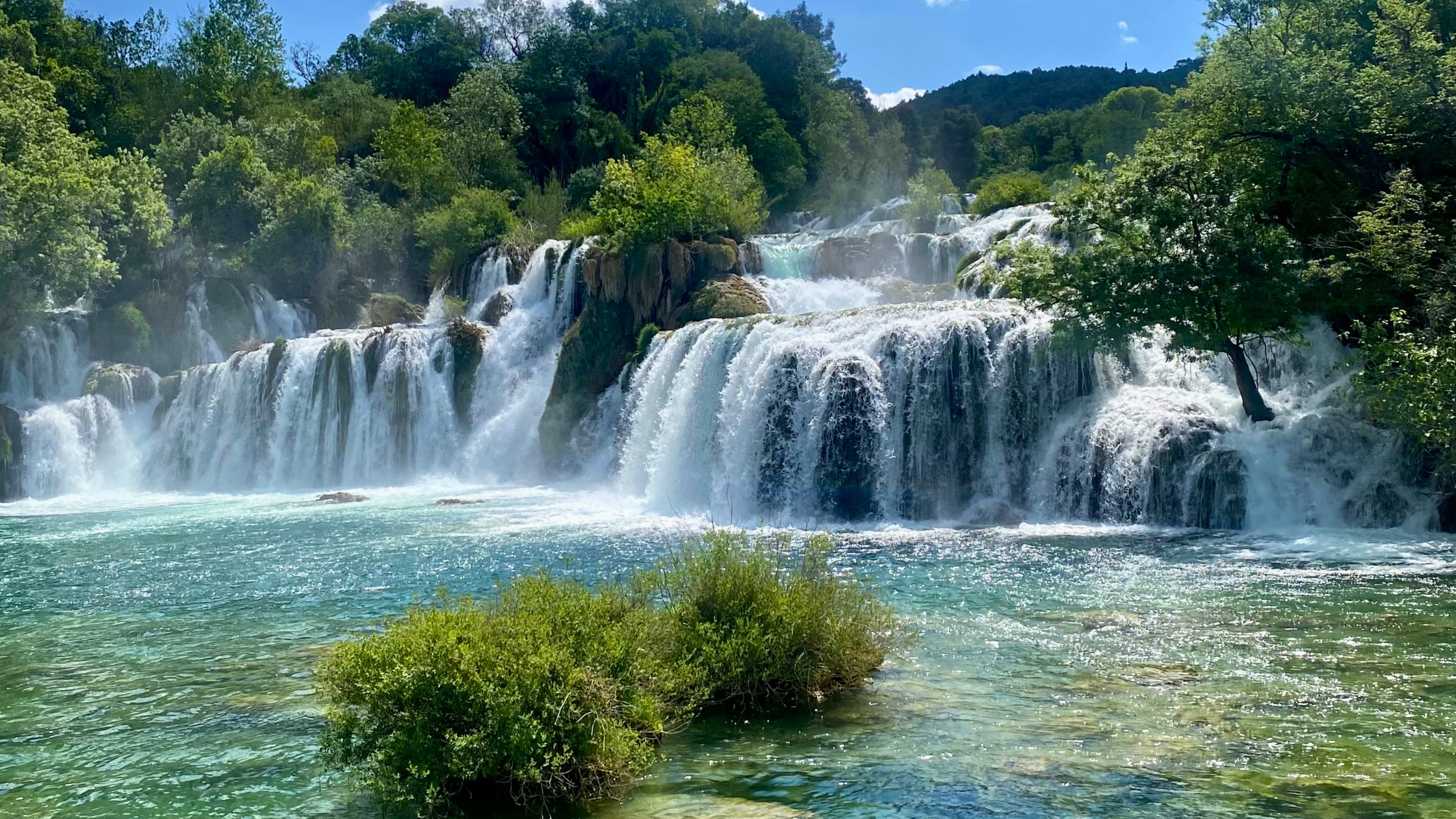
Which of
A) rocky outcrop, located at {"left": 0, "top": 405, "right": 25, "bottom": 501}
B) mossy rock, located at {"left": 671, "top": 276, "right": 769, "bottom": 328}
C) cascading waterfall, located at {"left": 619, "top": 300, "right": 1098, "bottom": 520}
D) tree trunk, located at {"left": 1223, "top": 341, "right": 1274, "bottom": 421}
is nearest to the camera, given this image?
tree trunk, located at {"left": 1223, "top": 341, "right": 1274, "bottom": 421}

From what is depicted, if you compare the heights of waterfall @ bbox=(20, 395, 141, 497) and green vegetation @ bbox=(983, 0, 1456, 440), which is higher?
green vegetation @ bbox=(983, 0, 1456, 440)

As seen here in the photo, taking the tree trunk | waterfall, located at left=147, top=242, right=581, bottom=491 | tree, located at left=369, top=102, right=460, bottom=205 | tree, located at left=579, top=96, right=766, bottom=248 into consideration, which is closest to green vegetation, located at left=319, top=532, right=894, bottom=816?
the tree trunk

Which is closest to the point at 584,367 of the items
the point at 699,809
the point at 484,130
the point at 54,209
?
the point at 54,209

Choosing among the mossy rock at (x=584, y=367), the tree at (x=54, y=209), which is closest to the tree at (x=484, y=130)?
the tree at (x=54, y=209)

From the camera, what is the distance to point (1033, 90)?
10619 cm

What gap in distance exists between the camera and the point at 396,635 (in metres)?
7.91

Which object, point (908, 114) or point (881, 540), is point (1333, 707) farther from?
point (908, 114)

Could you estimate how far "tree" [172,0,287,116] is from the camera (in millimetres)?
62438

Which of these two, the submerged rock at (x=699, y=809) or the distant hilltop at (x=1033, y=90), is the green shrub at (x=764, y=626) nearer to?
the submerged rock at (x=699, y=809)

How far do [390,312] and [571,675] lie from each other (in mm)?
38556

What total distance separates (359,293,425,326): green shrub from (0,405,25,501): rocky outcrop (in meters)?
12.5

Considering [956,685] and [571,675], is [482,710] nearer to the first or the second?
[571,675]

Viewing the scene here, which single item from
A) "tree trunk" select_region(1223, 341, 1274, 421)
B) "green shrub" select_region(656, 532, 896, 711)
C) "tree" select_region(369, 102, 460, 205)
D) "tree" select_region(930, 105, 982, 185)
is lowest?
"green shrub" select_region(656, 532, 896, 711)

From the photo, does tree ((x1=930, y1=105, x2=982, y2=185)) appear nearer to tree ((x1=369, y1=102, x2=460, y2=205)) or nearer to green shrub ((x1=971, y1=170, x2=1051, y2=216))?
green shrub ((x1=971, y1=170, x2=1051, y2=216))
